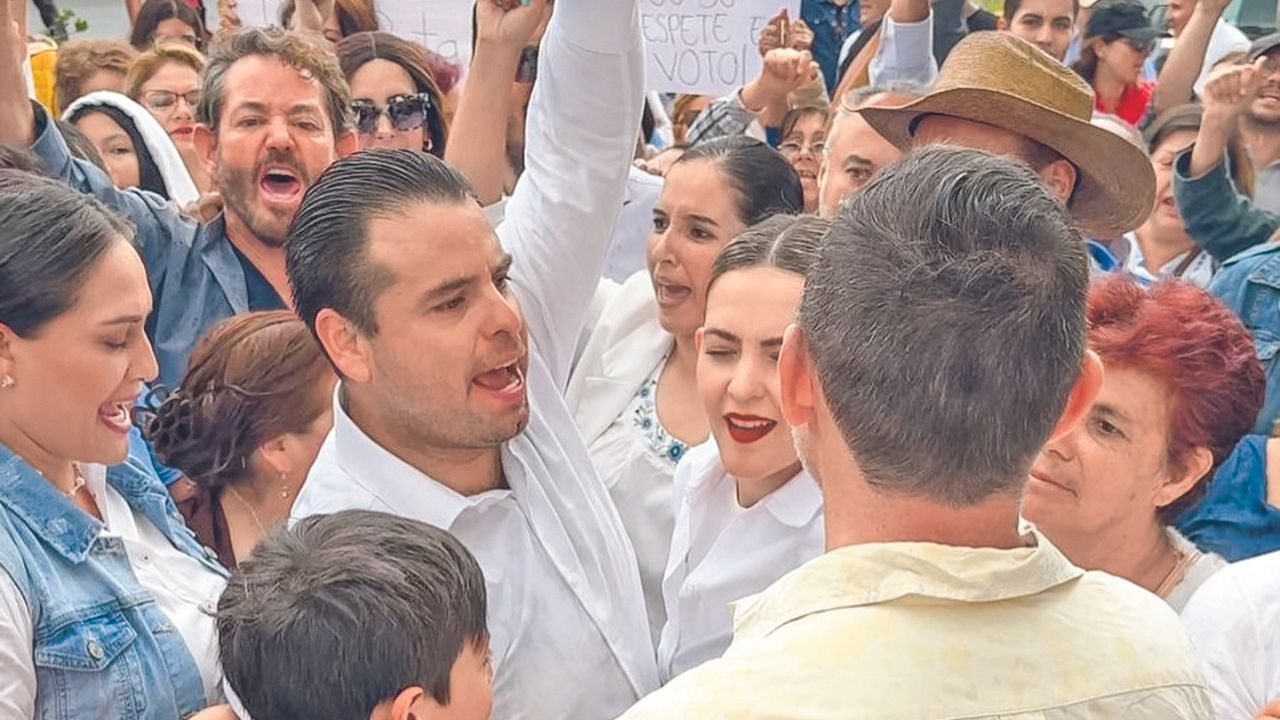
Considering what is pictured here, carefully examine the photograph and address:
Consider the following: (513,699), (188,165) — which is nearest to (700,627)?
(513,699)

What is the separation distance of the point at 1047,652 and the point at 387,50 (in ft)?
12.1

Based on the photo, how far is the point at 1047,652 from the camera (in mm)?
1320

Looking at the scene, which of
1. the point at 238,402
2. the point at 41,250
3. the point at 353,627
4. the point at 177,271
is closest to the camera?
the point at 353,627

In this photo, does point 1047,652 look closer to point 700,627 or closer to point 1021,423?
point 1021,423

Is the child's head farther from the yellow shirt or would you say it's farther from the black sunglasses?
the black sunglasses

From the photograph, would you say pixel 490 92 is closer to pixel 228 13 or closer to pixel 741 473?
pixel 741 473

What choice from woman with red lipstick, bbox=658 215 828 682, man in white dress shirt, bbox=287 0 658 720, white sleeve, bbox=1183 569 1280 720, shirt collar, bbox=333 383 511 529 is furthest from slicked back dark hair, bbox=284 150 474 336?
white sleeve, bbox=1183 569 1280 720

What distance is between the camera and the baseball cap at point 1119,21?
624 cm

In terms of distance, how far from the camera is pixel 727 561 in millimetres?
2518

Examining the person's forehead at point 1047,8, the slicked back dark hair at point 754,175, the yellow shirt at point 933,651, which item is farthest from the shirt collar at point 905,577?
the person's forehead at point 1047,8

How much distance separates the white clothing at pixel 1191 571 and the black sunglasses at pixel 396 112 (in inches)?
107

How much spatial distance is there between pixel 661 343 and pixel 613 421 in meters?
0.26

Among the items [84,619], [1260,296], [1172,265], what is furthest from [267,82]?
[1172,265]

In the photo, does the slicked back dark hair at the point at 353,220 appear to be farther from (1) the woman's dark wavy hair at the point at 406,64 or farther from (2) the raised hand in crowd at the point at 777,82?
(2) the raised hand in crowd at the point at 777,82
